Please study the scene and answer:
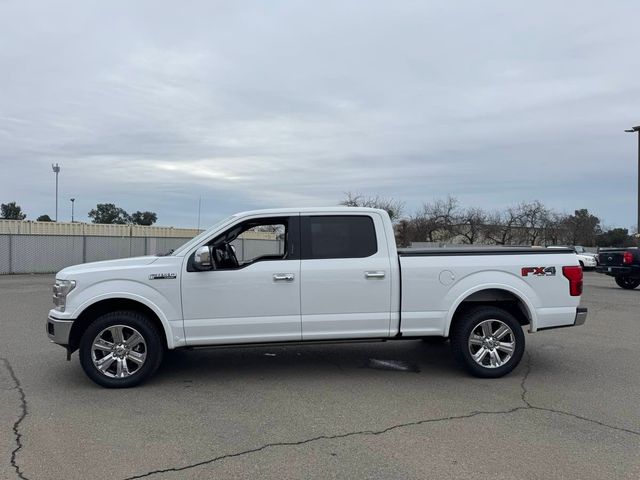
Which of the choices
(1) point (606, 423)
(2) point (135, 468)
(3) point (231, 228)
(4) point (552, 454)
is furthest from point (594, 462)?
(3) point (231, 228)

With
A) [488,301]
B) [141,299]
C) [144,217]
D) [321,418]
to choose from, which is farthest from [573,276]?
[144,217]

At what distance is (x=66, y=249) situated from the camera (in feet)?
91.8

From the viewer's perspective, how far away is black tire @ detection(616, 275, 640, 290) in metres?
19.5

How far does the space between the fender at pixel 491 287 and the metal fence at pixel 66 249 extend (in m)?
17.3

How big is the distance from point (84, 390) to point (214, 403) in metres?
1.53

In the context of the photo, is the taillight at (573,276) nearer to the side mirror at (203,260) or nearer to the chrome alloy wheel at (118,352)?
the side mirror at (203,260)

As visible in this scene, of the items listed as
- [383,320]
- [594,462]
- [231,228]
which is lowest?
[594,462]

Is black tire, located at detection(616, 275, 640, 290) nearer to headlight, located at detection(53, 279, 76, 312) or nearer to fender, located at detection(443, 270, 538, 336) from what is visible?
fender, located at detection(443, 270, 538, 336)

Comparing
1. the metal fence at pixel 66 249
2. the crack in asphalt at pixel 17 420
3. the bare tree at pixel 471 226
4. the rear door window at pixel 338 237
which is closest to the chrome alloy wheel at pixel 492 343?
the rear door window at pixel 338 237

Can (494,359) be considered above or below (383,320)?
below

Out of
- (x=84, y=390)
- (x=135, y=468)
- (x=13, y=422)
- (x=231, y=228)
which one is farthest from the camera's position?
(x=231, y=228)

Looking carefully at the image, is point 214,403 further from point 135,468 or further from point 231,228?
point 231,228

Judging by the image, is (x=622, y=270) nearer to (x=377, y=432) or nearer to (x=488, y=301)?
(x=488, y=301)

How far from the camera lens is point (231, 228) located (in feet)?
20.7
